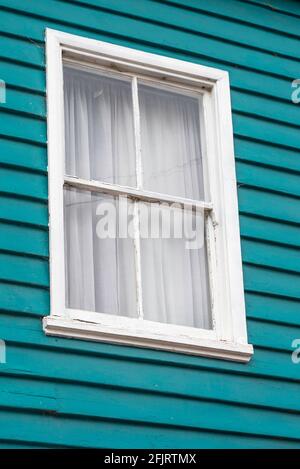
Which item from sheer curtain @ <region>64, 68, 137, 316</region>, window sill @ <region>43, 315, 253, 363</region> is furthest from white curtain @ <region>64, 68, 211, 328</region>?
window sill @ <region>43, 315, 253, 363</region>

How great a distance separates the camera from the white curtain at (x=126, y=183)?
794cm

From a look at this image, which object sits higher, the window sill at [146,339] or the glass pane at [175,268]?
the glass pane at [175,268]

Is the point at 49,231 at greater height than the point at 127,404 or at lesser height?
greater

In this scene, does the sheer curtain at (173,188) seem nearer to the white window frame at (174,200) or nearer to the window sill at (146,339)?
the white window frame at (174,200)

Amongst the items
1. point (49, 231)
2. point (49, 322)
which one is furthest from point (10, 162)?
point (49, 322)

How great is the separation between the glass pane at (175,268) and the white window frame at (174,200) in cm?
7

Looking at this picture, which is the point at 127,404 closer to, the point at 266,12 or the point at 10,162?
the point at 10,162

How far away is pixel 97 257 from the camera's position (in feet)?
26.3

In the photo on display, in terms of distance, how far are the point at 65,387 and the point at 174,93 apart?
232 cm

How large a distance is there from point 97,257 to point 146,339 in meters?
0.65

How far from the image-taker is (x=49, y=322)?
740 cm

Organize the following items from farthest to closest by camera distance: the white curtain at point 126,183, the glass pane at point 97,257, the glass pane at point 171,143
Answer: the glass pane at point 171,143 → the white curtain at point 126,183 → the glass pane at point 97,257

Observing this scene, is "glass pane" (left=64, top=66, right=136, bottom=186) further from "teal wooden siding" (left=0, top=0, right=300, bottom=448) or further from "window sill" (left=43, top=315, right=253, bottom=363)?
"window sill" (left=43, top=315, right=253, bottom=363)

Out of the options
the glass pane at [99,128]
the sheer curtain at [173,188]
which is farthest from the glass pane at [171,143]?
the glass pane at [99,128]
